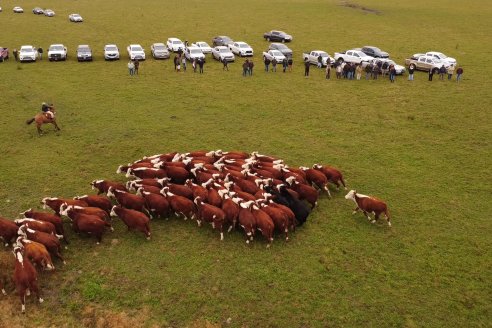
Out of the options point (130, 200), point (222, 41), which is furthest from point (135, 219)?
point (222, 41)

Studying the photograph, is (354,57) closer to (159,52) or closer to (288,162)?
(159,52)

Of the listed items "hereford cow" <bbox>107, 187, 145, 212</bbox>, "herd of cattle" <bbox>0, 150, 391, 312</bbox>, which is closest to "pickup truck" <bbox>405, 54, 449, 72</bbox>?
"herd of cattle" <bbox>0, 150, 391, 312</bbox>

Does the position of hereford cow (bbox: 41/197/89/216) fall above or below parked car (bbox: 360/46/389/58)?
below

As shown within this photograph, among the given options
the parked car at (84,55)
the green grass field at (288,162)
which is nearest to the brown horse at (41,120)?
the green grass field at (288,162)

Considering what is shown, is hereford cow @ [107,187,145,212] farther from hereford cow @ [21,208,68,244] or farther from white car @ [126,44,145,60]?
white car @ [126,44,145,60]

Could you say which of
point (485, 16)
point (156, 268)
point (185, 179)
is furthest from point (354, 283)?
point (485, 16)

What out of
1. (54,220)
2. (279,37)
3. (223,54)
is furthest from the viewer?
(279,37)

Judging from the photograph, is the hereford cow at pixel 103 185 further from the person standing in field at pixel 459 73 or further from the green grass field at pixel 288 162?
the person standing in field at pixel 459 73
